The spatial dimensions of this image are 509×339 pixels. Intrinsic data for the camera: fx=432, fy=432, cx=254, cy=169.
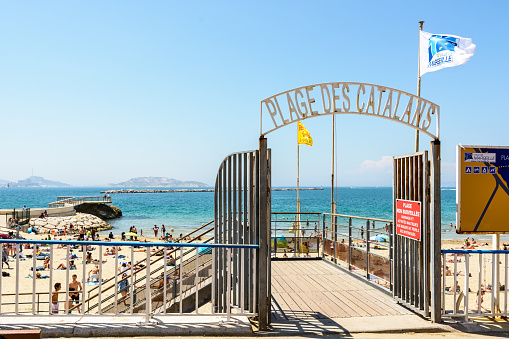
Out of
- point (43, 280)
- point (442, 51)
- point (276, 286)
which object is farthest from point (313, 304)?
point (43, 280)

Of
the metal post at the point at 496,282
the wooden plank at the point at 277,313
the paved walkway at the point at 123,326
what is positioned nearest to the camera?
the paved walkway at the point at 123,326

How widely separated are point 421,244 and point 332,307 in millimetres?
1612

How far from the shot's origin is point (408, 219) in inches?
249

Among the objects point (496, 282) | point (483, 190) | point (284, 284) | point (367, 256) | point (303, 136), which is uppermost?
point (303, 136)

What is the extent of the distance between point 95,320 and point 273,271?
194 inches

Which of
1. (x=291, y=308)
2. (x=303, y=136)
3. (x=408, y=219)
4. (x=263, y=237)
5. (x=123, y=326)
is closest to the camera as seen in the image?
(x=123, y=326)

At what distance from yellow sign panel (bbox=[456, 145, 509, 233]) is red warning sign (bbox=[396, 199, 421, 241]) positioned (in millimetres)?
540

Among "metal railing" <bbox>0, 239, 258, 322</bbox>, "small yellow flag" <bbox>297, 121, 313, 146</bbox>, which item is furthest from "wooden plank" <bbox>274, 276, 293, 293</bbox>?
"small yellow flag" <bbox>297, 121, 313, 146</bbox>

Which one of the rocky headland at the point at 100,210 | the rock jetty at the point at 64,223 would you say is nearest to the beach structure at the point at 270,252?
the rock jetty at the point at 64,223

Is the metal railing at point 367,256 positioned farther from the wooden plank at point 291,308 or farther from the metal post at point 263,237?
the metal post at point 263,237

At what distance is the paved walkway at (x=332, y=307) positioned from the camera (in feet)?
17.9

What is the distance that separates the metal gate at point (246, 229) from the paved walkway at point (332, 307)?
1.66 feet

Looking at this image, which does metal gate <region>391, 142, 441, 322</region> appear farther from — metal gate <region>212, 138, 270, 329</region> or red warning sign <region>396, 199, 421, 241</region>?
metal gate <region>212, 138, 270, 329</region>

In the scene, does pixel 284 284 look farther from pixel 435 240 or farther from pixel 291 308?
pixel 435 240
